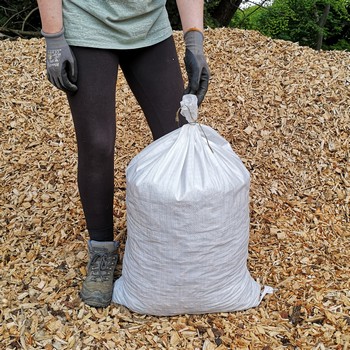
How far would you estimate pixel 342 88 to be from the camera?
3.52 m

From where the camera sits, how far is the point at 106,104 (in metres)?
1.86

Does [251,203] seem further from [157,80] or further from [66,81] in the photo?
[66,81]

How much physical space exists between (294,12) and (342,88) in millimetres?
2880

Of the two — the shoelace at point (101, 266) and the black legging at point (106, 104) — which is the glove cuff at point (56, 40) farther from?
the shoelace at point (101, 266)

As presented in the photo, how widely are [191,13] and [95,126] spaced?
570 mm

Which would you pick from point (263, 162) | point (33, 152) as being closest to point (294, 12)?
point (263, 162)

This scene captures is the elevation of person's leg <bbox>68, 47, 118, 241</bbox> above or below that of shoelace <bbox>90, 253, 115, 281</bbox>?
above

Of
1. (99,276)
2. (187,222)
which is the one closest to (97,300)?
(99,276)

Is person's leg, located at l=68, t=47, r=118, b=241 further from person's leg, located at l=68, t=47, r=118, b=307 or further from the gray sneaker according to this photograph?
the gray sneaker

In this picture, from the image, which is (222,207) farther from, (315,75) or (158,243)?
(315,75)

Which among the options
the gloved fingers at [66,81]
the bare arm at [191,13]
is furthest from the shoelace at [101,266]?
the bare arm at [191,13]

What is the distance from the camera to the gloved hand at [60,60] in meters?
1.73

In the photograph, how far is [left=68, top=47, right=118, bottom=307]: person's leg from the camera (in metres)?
1.82

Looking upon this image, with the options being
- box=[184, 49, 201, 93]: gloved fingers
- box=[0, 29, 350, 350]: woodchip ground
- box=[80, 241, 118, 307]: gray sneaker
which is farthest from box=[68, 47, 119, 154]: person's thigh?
box=[0, 29, 350, 350]: woodchip ground
